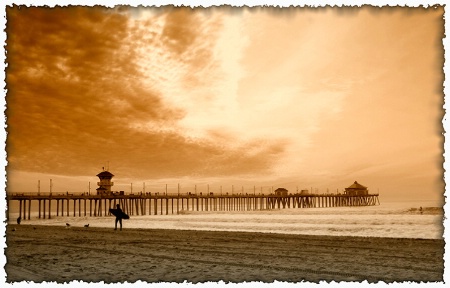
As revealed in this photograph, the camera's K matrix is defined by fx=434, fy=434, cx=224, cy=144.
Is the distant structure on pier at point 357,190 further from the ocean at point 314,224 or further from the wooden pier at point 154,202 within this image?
the ocean at point 314,224

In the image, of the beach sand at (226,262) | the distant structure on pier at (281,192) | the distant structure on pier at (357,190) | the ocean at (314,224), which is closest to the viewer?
the beach sand at (226,262)

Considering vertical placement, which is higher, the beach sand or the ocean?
the beach sand

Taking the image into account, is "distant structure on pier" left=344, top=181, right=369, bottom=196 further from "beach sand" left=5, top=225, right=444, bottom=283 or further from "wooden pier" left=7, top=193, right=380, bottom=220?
"beach sand" left=5, top=225, right=444, bottom=283

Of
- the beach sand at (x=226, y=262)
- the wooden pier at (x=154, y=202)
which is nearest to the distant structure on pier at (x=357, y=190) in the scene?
the wooden pier at (x=154, y=202)

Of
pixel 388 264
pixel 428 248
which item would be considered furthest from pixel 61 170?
pixel 428 248

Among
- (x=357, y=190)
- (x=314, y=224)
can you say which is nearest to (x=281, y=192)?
(x=357, y=190)

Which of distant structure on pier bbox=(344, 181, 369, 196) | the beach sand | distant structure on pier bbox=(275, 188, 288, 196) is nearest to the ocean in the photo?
the beach sand

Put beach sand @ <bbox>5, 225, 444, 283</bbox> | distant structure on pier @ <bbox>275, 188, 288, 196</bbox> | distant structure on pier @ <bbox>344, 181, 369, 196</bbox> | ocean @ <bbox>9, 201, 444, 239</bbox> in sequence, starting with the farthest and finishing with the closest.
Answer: distant structure on pier @ <bbox>344, 181, 369, 196</bbox>, distant structure on pier @ <bbox>275, 188, 288, 196</bbox>, ocean @ <bbox>9, 201, 444, 239</bbox>, beach sand @ <bbox>5, 225, 444, 283</bbox>

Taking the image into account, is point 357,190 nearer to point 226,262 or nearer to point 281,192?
point 281,192
